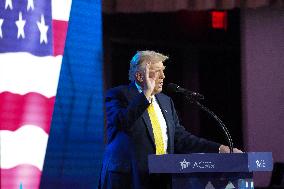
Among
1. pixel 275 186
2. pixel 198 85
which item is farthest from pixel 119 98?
pixel 198 85

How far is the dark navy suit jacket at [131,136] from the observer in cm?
268

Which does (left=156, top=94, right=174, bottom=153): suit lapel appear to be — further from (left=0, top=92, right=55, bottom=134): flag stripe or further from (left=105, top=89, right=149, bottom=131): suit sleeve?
(left=0, top=92, right=55, bottom=134): flag stripe

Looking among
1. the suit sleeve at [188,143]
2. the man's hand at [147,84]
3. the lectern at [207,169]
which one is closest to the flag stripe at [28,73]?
Answer: the man's hand at [147,84]

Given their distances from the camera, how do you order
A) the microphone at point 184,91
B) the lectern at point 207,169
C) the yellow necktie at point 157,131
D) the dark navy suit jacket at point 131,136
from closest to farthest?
the lectern at point 207,169 → the microphone at point 184,91 → the dark navy suit jacket at point 131,136 → the yellow necktie at point 157,131

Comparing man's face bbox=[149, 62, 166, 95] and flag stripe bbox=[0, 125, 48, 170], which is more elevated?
man's face bbox=[149, 62, 166, 95]

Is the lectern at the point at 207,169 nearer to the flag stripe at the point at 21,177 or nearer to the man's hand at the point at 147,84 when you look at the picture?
the man's hand at the point at 147,84

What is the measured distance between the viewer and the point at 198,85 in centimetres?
628

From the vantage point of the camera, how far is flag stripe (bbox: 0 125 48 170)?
234 centimetres

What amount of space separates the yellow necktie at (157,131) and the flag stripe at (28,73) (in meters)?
0.52

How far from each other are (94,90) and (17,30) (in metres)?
0.50

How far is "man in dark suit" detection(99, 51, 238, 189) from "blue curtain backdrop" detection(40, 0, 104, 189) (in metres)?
0.08

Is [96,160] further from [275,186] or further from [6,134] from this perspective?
[275,186]

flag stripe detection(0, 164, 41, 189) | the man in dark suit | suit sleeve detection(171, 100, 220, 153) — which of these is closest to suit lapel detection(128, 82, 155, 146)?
the man in dark suit

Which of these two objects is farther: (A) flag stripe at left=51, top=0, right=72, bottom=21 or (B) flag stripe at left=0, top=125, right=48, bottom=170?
(A) flag stripe at left=51, top=0, right=72, bottom=21
